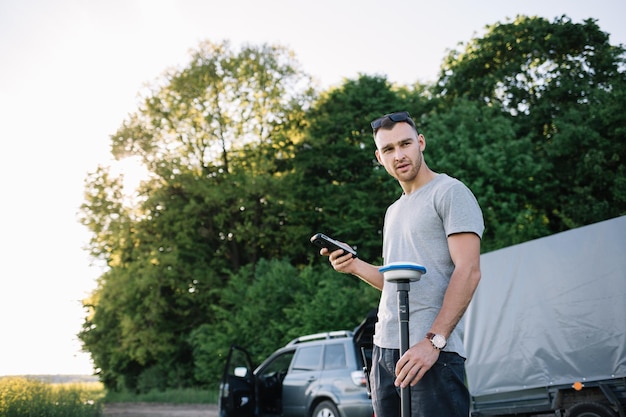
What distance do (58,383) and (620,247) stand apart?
35.8 feet

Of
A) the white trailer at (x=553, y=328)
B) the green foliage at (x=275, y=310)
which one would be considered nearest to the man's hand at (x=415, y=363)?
the white trailer at (x=553, y=328)

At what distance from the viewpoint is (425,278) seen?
2.62 m

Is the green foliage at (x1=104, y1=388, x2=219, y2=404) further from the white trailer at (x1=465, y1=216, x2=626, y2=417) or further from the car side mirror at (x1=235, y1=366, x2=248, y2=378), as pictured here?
the white trailer at (x1=465, y1=216, x2=626, y2=417)

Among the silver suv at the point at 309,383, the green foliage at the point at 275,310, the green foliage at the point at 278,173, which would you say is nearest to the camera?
the silver suv at the point at 309,383

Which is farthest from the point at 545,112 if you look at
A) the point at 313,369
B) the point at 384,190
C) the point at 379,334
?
the point at 379,334

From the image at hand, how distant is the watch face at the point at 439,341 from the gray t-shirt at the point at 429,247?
9cm

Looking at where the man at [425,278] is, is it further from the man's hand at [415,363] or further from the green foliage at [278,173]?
the green foliage at [278,173]

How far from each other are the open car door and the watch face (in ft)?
29.8

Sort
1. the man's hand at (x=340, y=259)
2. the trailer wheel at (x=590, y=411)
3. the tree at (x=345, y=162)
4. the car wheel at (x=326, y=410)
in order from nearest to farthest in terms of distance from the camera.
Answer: the man's hand at (x=340, y=259), the trailer wheel at (x=590, y=411), the car wheel at (x=326, y=410), the tree at (x=345, y=162)

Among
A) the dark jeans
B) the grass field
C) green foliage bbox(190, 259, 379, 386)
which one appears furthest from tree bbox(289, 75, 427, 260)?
the dark jeans

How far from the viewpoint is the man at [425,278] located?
7.97 feet

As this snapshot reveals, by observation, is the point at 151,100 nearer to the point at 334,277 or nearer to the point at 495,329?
the point at 334,277

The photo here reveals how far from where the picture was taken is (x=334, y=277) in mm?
24688

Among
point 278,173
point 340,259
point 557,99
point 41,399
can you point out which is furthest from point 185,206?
point 340,259
